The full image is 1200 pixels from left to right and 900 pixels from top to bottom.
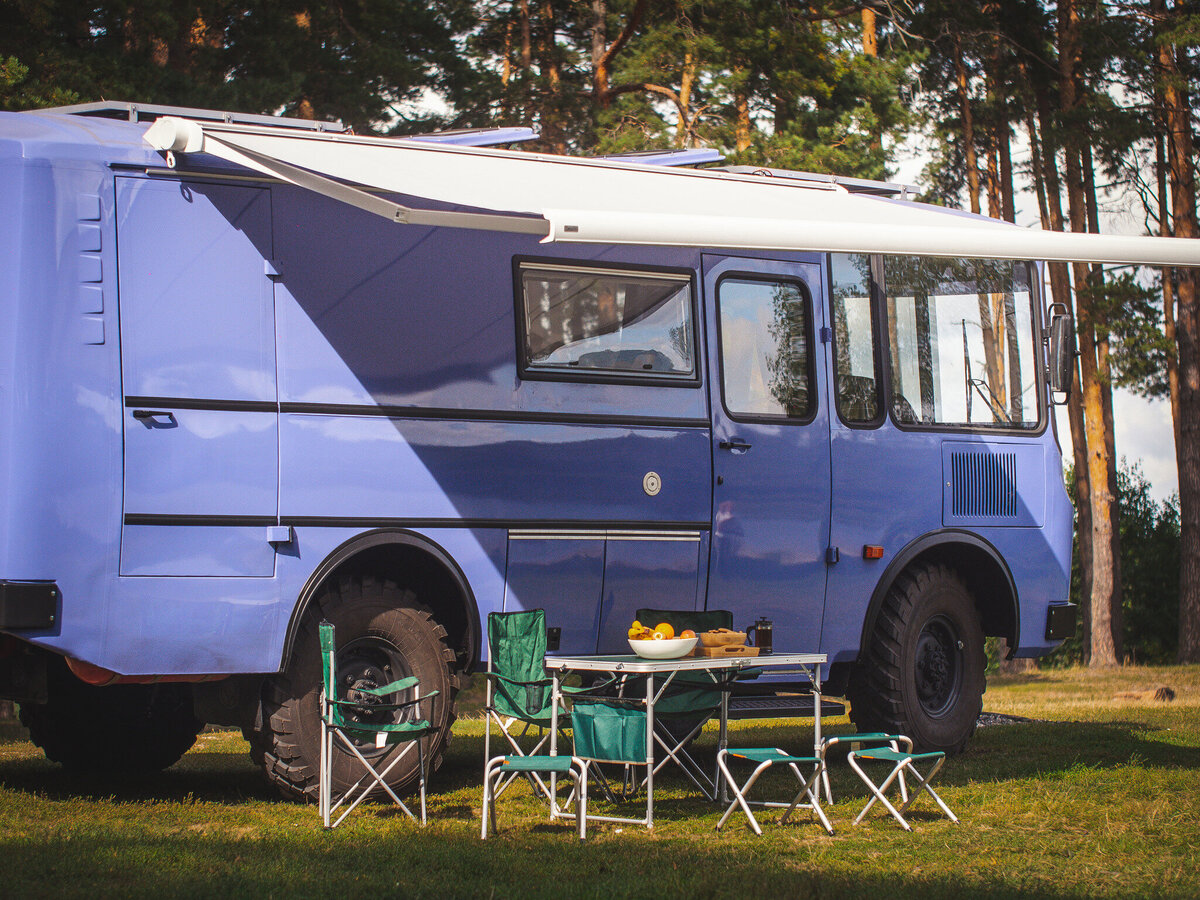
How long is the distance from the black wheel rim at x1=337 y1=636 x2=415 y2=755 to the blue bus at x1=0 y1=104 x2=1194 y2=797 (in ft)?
0.07

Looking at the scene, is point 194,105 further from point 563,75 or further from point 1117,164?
point 1117,164

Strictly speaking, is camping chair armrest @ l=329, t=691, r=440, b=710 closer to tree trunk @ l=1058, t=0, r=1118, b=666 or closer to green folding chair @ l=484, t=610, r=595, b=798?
green folding chair @ l=484, t=610, r=595, b=798

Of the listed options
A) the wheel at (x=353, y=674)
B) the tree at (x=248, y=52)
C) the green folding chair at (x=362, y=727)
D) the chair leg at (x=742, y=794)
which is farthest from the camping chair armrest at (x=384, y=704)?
the tree at (x=248, y=52)

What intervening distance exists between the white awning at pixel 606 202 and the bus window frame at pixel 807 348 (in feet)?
1.61

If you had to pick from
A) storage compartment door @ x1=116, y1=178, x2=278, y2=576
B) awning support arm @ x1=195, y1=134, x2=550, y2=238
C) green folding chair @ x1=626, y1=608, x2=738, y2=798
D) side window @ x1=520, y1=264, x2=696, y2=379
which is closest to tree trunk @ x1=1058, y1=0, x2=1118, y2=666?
side window @ x1=520, y1=264, x2=696, y2=379

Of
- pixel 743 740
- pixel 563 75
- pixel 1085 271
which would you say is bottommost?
pixel 743 740

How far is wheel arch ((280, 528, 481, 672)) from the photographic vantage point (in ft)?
21.1

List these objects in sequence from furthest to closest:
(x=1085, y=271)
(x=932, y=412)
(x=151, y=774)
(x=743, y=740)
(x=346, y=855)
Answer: (x=1085, y=271) → (x=743, y=740) → (x=932, y=412) → (x=151, y=774) → (x=346, y=855)

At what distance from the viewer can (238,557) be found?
246 inches

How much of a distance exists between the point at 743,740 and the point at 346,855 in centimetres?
478

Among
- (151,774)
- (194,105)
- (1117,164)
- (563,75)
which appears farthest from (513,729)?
(1117,164)

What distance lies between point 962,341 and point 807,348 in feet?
4.13

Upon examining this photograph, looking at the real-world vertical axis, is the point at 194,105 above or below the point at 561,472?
above

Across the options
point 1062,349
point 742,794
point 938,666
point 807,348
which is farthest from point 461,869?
point 1062,349
